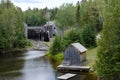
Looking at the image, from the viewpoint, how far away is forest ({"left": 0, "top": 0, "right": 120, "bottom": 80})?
31.8 meters

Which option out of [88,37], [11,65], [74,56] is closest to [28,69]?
[11,65]

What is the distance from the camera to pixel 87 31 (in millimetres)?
66688

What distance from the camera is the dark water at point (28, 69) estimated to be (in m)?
43.8

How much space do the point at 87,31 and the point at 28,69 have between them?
2115 cm

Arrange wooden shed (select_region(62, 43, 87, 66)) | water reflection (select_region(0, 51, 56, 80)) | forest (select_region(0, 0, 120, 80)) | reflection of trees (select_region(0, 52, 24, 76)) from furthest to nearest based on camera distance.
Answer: wooden shed (select_region(62, 43, 87, 66)) < reflection of trees (select_region(0, 52, 24, 76)) < water reflection (select_region(0, 51, 56, 80)) < forest (select_region(0, 0, 120, 80))

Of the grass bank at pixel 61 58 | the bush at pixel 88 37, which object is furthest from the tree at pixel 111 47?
the bush at pixel 88 37

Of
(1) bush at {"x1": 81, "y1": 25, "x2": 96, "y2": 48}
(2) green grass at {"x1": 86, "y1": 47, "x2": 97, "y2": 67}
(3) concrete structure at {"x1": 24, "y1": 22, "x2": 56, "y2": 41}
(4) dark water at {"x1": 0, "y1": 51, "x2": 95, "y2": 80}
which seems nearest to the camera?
(4) dark water at {"x1": 0, "y1": 51, "x2": 95, "y2": 80}

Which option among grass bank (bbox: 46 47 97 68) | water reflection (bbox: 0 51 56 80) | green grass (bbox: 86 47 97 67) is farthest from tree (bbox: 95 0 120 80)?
grass bank (bbox: 46 47 97 68)

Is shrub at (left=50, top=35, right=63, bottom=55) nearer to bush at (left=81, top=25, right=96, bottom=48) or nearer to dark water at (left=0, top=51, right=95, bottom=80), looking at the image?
dark water at (left=0, top=51, right=95, bottom=80)

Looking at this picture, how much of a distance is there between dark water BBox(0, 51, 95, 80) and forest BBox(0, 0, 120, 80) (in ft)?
19.1

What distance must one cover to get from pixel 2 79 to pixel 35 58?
1952cm

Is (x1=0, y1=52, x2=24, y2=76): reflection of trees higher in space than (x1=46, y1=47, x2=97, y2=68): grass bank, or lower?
lower

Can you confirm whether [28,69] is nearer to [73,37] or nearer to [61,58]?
[61,58]

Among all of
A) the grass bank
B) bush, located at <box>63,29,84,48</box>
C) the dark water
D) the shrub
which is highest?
bush, located at <box>63,29,84,48</box>
